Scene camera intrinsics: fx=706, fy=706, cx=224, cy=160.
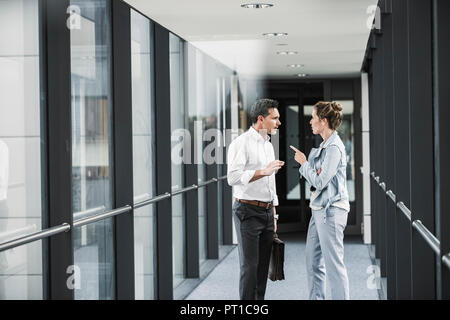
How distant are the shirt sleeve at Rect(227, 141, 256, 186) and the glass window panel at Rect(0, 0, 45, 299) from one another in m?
A: 1.78

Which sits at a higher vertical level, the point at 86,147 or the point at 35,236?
the point at 86,147

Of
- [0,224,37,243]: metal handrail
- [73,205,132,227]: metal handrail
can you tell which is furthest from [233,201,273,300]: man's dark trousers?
[0,224,37,243]: metal handrail

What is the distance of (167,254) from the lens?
241 inches

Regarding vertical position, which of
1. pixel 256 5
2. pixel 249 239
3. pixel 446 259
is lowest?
pixel 249 239

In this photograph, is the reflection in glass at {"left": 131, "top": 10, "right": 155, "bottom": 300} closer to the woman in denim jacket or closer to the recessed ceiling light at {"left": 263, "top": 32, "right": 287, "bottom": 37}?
the recessed ceiling light at {"left": 263, "top": 32, "right": 287, "bottom": 37}

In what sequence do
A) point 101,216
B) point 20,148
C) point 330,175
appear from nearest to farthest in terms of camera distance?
point 20,148 → point 101,216 → point 330,175

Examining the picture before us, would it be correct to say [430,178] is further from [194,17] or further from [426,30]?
[194,17]

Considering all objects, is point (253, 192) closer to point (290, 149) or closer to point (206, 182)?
point (206, 182)

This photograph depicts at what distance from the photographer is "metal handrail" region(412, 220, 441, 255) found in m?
2.80

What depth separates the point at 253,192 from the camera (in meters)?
5.08

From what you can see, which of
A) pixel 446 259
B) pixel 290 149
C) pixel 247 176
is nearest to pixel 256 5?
pixel 247 176

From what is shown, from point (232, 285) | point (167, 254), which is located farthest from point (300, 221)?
point (167, 254)

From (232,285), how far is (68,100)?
419 centimetres

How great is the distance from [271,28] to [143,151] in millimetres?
1650
